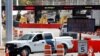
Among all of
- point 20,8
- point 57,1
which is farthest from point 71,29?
point 57,1

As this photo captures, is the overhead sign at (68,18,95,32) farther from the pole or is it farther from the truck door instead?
the pole

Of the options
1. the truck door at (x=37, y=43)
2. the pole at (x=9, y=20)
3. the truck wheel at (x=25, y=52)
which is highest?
the pole at (x=9, y=20)

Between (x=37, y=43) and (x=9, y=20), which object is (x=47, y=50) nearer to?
(x=37, y=43)

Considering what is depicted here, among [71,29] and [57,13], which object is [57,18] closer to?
[57,13]

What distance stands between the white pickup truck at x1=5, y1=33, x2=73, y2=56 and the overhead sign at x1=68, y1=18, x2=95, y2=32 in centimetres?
703

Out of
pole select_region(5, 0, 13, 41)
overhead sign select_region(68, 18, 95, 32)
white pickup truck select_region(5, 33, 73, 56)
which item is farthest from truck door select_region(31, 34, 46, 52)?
overhead sign select_region(68, 18, 95, 32)

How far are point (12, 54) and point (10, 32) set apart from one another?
4.71m

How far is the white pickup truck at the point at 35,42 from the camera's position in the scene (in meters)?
25.8

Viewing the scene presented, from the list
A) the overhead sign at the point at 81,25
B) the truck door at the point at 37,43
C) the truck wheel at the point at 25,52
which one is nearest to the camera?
the overhead sign at the point at 81,25

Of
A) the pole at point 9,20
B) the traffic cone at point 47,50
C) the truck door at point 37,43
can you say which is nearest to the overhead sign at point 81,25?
the traffic cone at point 47,50

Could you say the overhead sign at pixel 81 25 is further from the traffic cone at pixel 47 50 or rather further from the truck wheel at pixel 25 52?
the truck wheel at pixel 25 52

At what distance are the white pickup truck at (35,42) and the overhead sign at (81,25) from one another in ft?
23.1

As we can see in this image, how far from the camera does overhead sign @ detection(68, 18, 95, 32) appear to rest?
751 inches

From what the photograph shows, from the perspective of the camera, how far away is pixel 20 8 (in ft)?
170
